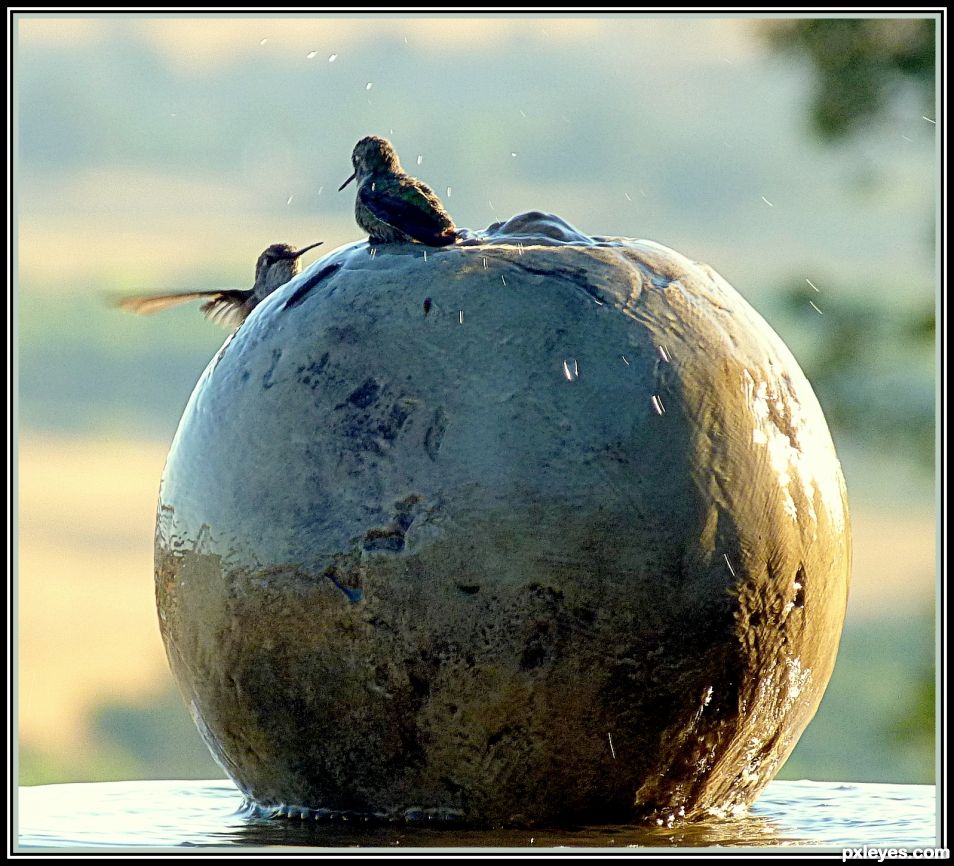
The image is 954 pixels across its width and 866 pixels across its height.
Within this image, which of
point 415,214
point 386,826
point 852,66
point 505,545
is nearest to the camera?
point 505,545

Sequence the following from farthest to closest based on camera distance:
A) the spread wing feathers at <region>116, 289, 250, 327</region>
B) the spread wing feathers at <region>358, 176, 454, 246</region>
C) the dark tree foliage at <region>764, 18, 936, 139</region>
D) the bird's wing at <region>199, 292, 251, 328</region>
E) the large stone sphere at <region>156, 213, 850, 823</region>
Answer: the dark tree foliage at <region>764, 18, 936, 139</region> < the bird's wing at <region>199, 292, 251, 328</region> < the spread wing feathers at <region>116, 289, 250, 327</region> < the spread wing feathers at <region>358, 176, 454, 246</region> < the large stone sphere at <region>156, 213, 850, 823</region>

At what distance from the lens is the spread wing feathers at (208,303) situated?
8.55m

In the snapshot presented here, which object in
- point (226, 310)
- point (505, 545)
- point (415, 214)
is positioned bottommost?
point (505, 545)

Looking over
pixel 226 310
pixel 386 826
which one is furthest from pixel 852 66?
pixel 386 826

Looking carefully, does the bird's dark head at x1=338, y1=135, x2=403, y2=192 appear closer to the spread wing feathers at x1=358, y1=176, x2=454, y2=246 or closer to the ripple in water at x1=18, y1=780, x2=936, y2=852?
the spread wing feathers at x1=358, y1=176, x2=454, y2=246

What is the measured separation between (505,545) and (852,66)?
976cm

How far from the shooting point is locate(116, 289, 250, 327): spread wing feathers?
8547 millimetres

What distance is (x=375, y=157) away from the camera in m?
6.81

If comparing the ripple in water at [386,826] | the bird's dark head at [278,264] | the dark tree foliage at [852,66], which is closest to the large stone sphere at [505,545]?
the ripple in water at [386,826]

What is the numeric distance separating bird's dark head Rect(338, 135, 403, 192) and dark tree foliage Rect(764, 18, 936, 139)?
8143 mm

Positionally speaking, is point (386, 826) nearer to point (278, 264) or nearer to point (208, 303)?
point (278, 264)

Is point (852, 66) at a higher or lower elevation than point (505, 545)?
higher

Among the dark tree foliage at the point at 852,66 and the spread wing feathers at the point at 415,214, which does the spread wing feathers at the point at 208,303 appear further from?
the dark tree foliage at the point at 852,66

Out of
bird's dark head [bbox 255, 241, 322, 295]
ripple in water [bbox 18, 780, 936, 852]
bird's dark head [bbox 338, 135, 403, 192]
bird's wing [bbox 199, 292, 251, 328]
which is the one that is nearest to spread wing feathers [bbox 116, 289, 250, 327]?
bird's wing [bbox 199, 292, 251, 328]
